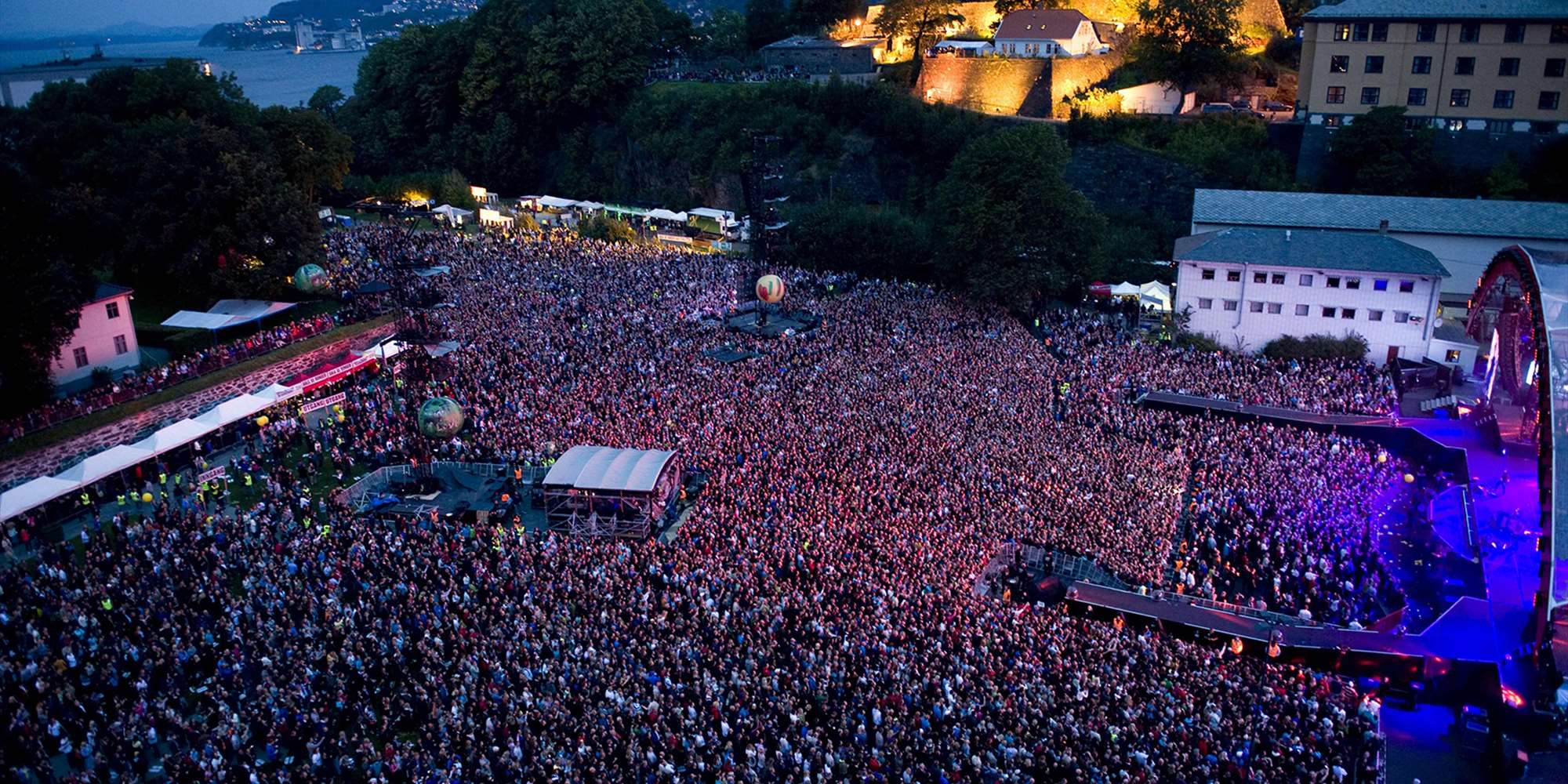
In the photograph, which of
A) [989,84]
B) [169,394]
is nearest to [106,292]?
[169,394]

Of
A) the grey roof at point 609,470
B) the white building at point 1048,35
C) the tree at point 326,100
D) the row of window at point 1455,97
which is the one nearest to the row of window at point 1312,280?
the row of window at point 1455,97

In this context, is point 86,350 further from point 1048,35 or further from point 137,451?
point 1048,35

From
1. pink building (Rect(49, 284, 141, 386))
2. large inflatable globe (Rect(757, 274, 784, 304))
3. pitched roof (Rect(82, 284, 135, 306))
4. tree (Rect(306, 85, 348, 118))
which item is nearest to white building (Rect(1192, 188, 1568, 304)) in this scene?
large inflatable globe (Rect(757, 274, 784, 304))

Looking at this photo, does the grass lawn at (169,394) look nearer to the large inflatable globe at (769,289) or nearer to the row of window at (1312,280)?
the large inflatable globe at (769,289)

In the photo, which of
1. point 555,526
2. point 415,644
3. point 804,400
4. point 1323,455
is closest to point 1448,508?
point 1323,455

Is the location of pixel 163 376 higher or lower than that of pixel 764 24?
lower

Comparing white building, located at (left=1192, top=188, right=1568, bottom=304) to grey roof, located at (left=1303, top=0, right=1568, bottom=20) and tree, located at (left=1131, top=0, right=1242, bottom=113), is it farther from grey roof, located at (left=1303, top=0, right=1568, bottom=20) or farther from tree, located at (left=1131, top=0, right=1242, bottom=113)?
tree, located at (left=1131, top=0, right=1242, bottom=113)
